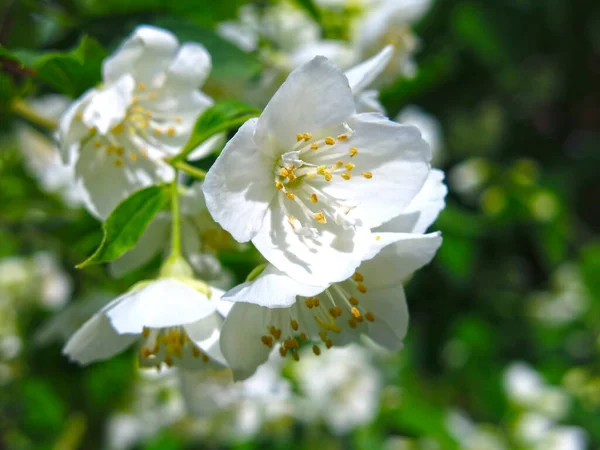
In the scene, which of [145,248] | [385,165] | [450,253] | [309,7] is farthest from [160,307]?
[450,253]

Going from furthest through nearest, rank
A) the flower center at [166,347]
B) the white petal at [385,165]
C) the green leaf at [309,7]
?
the green leaf at [309,7] → the flower center at [166,347] → the white petal at [385,165]

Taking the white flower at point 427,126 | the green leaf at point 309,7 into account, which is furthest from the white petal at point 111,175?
the white flower at point 427,126

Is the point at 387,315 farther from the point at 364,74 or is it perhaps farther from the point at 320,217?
the point at 364,74

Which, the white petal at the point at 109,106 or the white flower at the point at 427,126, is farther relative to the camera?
the white flower at the point at 427,126

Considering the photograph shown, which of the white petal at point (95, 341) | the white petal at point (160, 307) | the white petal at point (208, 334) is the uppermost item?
the white petal at point (160, 307)

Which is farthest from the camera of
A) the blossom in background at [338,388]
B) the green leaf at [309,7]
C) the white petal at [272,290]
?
the blossom in background at [338,388]

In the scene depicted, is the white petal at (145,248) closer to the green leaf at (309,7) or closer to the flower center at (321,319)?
the flower center at (321,319)

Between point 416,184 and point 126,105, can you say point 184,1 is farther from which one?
point 416,184
